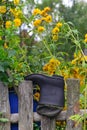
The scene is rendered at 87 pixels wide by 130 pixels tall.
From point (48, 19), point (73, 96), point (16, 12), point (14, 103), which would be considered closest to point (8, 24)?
point (16, 12)

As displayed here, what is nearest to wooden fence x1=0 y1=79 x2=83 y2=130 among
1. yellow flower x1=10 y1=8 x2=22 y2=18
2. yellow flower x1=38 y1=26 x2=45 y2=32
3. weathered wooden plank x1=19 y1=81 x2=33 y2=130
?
weathered wooden plank x1=19 y1=81 x2=33 y2=130

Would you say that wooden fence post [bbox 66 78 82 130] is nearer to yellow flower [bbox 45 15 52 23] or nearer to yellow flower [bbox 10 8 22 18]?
yellow flower [bbox 45 15 52 23]

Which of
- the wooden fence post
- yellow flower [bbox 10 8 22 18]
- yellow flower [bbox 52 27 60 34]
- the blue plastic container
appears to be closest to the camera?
the wooden fence post

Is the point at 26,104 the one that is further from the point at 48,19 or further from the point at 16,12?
the point at 16,12

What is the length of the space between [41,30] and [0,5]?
1.33 ft

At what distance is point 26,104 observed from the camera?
2.60 meters

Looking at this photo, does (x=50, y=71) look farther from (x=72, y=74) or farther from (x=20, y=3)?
(x=20, y=3)

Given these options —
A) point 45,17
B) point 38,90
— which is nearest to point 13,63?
point 38,90

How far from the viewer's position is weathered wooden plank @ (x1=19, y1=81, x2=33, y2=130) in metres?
2.60

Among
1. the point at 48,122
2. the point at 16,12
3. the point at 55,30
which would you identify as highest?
the point at 16,12

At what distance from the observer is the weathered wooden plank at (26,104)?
8.52 feet

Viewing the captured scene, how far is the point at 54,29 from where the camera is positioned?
2812mm

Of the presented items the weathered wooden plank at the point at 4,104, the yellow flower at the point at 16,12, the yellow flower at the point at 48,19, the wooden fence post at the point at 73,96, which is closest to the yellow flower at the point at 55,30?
the yellow flower at the point at 48,19

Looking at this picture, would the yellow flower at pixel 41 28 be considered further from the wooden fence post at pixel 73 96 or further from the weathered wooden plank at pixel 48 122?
the weathered wooden plank at pixel 48 122
